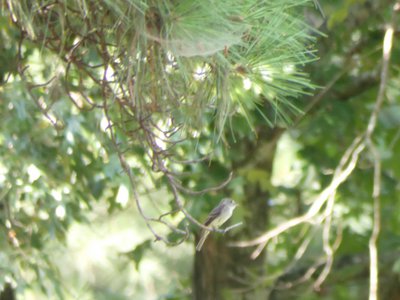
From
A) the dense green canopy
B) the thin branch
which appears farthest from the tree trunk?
the thin branch

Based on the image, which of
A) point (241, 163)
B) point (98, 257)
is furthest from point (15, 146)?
point (98, 257)

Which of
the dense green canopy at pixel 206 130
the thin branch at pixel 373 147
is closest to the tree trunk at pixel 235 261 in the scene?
the dense green canopy at pixel 206 130

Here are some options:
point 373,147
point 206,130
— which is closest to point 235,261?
point 206,130

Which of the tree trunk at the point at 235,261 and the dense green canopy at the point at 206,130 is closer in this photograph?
the dense green canopy at the point at 206,130

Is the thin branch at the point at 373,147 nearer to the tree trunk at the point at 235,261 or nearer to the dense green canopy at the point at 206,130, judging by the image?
the dense green canopy at the point at 206,130

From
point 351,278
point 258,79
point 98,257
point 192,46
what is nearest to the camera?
point 192,46

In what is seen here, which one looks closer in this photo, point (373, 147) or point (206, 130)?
point (373, 147)

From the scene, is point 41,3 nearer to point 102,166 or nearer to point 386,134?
point 102,166

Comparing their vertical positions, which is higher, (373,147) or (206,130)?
(206,130)

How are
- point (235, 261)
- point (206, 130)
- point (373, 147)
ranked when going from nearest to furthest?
point (373, 147) → point (206, 130) → point (235, 261)

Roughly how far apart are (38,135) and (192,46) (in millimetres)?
1950

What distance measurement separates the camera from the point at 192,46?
112 inches

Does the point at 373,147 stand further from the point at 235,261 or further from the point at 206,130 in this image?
the point at 235,261

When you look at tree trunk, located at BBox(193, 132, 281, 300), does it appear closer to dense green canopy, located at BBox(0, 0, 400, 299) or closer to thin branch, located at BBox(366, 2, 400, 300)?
dense green canopy, located at BBox(0, 0, 400, 299)
